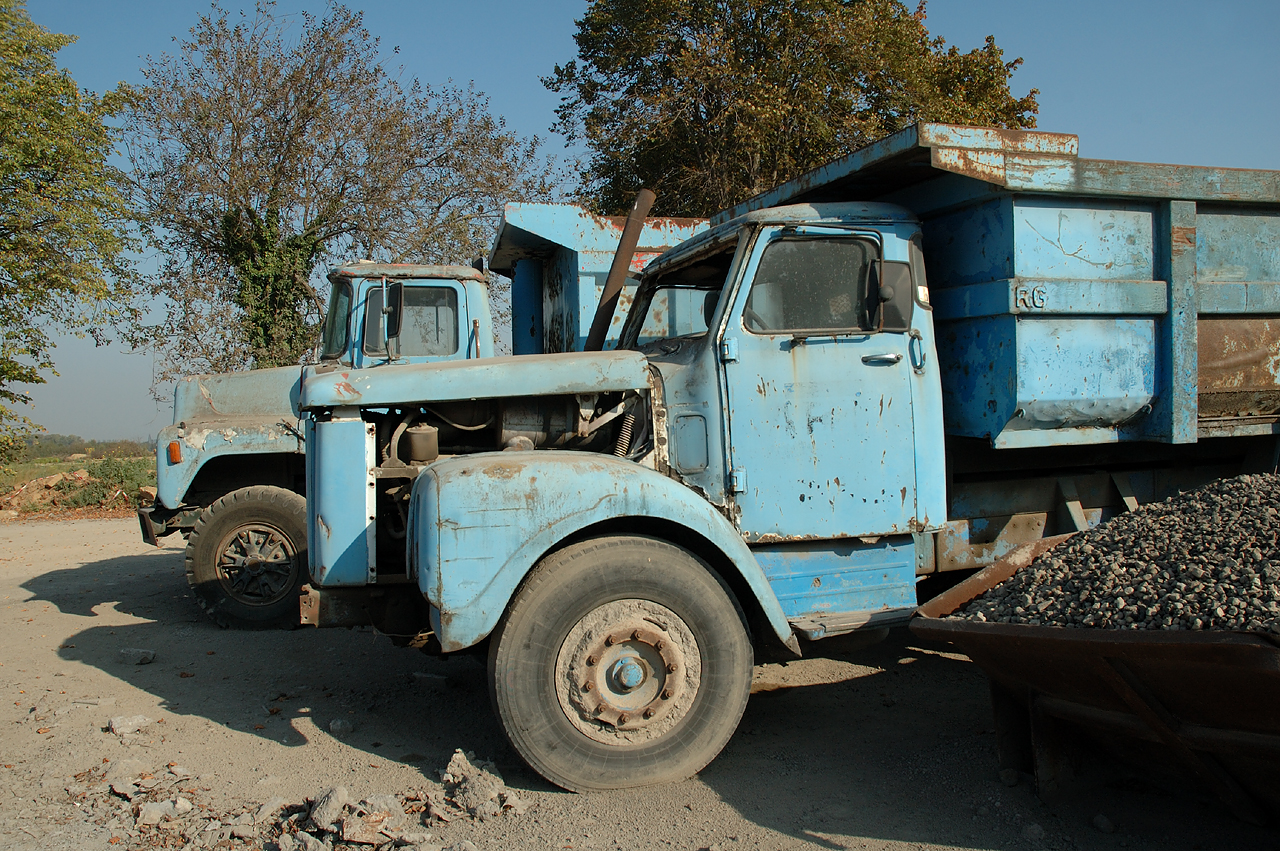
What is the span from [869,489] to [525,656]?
1608mm

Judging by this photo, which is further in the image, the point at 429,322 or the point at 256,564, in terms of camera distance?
the point at 429,322

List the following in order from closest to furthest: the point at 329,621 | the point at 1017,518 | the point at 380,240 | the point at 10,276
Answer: the point at 329,621 → the point at 1017,518 → the point at 10,276 → the point at 380,240

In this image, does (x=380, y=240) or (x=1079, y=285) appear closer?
(x=1079, y=285)

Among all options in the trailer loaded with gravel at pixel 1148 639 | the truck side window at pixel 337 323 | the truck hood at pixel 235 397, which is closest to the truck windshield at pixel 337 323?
the truck side window at pixel 337 323

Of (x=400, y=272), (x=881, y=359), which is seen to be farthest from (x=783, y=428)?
(x=400, y=272)

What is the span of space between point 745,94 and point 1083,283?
1194 cm

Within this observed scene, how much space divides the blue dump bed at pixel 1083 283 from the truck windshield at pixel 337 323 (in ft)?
12.3

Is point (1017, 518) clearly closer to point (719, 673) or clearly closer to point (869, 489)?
point (869, 489)

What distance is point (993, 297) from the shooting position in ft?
12.1

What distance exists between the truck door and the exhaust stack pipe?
117cm

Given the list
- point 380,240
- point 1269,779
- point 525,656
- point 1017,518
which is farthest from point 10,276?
point 1269,779

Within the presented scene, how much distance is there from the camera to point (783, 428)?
357cm

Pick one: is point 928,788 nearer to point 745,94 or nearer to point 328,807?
point 328,807

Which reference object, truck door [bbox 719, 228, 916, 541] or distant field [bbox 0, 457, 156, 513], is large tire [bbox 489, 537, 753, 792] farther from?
distant field [bbox 0, 457, 156, 513]
